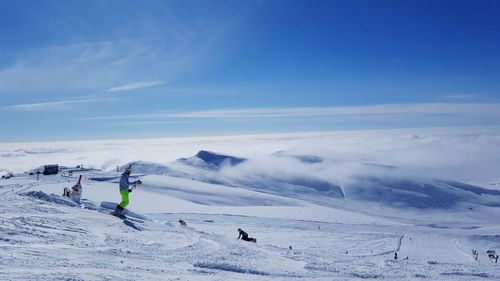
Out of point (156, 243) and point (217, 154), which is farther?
point (217, 154)

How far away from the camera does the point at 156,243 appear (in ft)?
37.3

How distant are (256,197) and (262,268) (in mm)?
53244

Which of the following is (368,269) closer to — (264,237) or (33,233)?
(33,233)

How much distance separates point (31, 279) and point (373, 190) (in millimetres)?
131491

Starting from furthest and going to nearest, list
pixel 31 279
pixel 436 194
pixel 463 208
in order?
1. pixel 436 194
2. pixel 463 208
3. pixel 31 279

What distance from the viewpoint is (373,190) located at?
131 meters

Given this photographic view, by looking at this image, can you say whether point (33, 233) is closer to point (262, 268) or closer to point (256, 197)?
point (262, 268)

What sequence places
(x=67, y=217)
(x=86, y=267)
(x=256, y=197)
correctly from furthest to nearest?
1. (x=256, y=197)
2. (x=67, y=217)
3. (x=86, y=267)

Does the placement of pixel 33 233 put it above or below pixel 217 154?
below

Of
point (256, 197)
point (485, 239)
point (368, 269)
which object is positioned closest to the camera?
point (368, 269)

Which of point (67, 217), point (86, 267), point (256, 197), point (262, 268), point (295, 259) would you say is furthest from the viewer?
point (256, 197)

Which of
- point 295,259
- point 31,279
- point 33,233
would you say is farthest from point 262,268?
point 33,233

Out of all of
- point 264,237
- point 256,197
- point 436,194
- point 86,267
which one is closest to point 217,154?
point 436,194

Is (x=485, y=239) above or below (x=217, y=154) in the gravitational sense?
below
